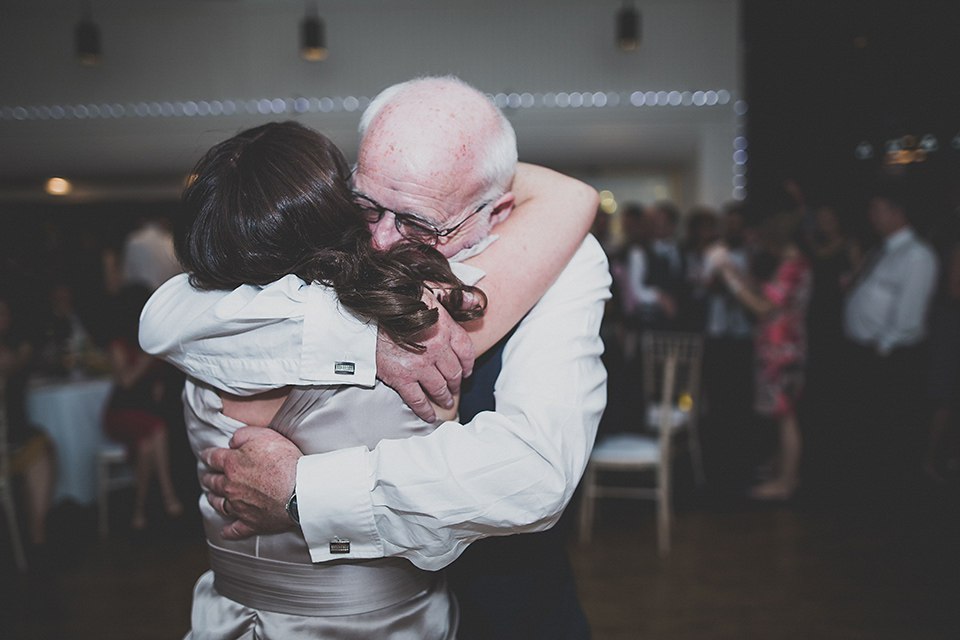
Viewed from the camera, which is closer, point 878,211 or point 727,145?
point 878,211

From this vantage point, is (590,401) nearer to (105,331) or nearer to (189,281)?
(189,281)

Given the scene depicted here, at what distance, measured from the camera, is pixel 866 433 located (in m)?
4.66

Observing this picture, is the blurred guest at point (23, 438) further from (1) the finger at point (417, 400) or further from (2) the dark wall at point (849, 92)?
(2) the dark wall at point (849, 92)

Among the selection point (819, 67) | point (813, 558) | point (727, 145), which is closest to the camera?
point (813, 558)

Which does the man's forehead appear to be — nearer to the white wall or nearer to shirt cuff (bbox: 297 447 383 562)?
shirt cuff (bbox: 297 447 383 562)

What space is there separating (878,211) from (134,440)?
450 cm

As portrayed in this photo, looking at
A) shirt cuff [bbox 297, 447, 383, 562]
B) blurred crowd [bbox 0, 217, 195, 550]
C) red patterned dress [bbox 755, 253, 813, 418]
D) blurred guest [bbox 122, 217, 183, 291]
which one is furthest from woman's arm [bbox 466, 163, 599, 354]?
blurred guest [bbox 122, 217, 183, 291]

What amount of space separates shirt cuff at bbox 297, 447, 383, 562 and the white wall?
24.7 ft

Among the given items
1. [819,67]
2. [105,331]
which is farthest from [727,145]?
[105,331]

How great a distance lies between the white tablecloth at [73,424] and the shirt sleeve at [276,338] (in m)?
3.71

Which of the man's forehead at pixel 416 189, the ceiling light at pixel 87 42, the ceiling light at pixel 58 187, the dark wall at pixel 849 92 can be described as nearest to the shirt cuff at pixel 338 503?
the man's forehead at pixel 416 189

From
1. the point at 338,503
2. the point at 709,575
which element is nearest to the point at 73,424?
the point at 709,575

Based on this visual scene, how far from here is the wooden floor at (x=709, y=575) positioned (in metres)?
2.65

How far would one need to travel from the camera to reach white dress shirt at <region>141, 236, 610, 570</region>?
0.79 metres
